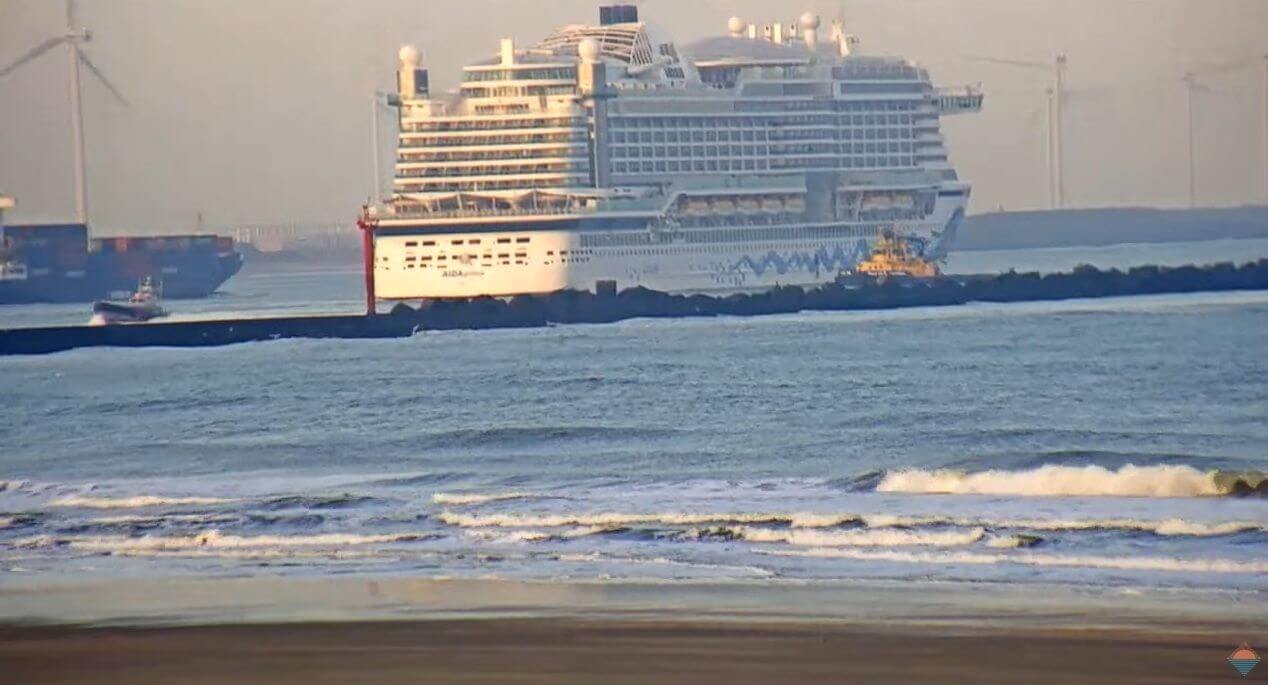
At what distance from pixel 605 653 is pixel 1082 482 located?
5.11 metres

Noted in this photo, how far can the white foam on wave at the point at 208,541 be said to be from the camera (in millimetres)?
8812

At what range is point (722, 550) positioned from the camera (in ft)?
26.7

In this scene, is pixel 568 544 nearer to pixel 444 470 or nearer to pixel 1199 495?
pixel 1199 495

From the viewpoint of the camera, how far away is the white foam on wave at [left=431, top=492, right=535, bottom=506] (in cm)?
1047

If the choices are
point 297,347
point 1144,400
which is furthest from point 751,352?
point 1144,400

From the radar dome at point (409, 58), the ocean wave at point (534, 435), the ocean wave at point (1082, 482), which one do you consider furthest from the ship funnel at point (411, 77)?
the ocean wave at point (1082, 482)

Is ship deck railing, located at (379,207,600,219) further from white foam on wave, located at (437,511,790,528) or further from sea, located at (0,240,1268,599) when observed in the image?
white foam on wave, located at (437,511,790,528)

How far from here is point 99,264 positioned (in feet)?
108

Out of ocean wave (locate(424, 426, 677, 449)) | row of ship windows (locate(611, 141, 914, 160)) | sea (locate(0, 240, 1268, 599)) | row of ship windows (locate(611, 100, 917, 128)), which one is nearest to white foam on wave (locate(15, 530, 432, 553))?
sea (locate(0, 240, 1268, 599))

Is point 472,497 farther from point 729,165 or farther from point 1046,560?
point 729,165

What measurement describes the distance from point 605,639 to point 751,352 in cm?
1681

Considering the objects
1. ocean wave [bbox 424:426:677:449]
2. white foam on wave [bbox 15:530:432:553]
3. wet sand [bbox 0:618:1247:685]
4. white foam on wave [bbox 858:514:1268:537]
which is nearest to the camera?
wet sand [bbox 0:618:1247:685]

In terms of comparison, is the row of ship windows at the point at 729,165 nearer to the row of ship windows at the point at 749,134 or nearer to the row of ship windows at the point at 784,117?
the row of ship windows at the point at 749,134

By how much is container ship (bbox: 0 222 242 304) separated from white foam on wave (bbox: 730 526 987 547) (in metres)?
25.2
